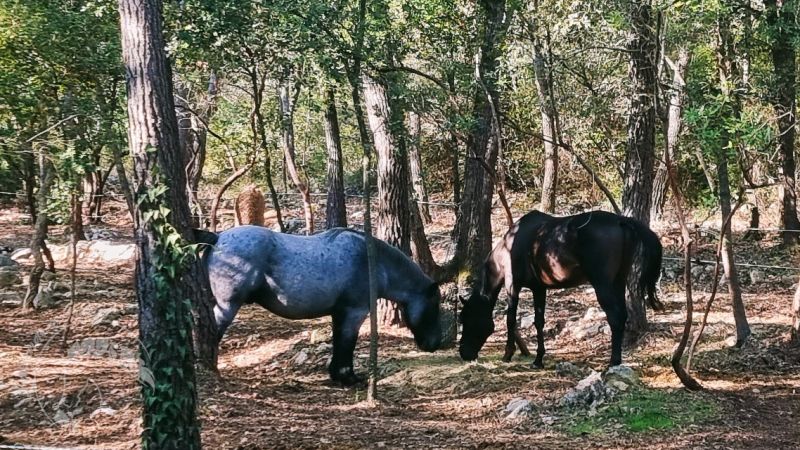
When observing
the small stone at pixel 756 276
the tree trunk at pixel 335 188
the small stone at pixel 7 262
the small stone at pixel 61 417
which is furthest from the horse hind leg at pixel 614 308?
the small stone at pixel 7 262

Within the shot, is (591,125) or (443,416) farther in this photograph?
(591,125)

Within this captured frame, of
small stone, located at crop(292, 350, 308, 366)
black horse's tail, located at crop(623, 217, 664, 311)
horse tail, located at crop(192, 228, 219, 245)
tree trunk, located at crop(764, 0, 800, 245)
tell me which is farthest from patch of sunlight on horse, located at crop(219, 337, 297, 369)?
tree trunk, located at crop(764, 0, 800, 245)

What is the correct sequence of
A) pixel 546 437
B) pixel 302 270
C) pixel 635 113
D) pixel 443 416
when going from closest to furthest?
pixel 546 437 < pixel 443 416 < pixel 302 270 < pixel 635 113

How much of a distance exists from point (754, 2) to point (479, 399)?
5.23m

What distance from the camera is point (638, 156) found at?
898 centimetres

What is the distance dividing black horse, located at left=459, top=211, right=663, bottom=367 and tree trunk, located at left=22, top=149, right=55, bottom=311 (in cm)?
582

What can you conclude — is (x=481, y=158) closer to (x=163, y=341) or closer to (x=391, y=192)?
(x=391, y=192)

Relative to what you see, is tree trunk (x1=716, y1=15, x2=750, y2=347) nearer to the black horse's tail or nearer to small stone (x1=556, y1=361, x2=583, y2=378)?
the black horse's tail

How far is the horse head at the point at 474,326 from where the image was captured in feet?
29.6

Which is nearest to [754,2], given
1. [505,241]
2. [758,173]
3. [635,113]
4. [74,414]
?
[635,113]

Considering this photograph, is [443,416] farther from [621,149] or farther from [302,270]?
[621,149]

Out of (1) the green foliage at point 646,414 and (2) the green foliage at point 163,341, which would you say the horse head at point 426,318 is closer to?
(1) the green foliage at point 646,414

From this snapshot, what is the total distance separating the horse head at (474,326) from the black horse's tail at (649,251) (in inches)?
72.1

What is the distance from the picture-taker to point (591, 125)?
36.6ft
